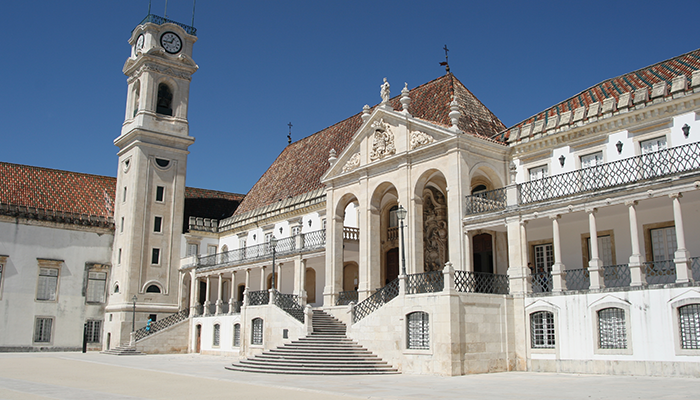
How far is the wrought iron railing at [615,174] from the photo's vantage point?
57.2 feet

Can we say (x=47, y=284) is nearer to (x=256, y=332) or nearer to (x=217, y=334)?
(x=217, y=334)

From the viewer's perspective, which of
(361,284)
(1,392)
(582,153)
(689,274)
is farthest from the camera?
(361,284)

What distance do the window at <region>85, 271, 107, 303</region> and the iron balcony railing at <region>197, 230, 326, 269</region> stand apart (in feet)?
23.0

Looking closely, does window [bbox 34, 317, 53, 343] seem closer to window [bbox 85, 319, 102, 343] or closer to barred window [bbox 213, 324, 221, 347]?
window [bbox 85, 319, 102, 343]

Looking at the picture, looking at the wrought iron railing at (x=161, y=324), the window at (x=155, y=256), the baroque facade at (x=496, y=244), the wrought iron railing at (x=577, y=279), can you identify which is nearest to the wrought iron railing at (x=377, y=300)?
the baroque facade at (x=496, y=244)

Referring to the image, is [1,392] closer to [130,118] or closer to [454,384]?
[454,384]

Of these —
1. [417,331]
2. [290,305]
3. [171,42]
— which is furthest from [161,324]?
[417,331]

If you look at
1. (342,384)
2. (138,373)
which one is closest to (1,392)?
(138,373)

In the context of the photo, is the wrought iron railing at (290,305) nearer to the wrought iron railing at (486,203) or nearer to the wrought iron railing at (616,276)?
the wrought iron railing at (486,203)

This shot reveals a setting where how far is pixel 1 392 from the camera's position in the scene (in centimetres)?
1296

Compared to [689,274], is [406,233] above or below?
above

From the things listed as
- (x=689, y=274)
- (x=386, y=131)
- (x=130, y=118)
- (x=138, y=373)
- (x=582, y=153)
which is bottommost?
(x=138, y=373)

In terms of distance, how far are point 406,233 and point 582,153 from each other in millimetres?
7169

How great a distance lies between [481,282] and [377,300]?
3.93 meters
